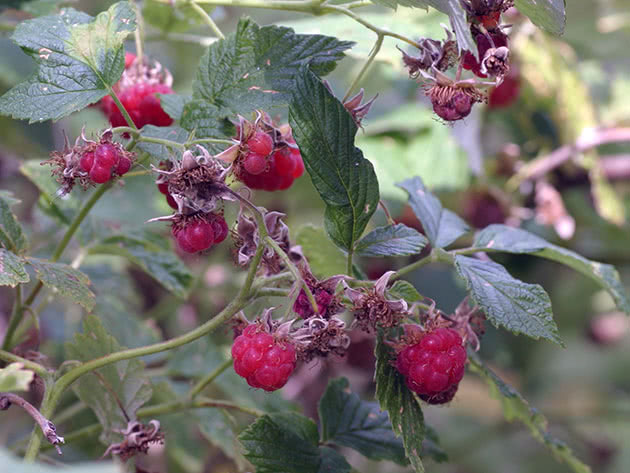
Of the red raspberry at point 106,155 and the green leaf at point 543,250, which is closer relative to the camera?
the red raspberry at point 106,155

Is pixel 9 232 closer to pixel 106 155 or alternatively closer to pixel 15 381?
pixel 106 155

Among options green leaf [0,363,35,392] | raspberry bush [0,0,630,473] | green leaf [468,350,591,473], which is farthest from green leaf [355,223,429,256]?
green leaf [0,363,35,392]

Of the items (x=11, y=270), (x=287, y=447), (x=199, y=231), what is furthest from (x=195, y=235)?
(x=287, y=447)

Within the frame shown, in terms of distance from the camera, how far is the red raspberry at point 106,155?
2.70 feet

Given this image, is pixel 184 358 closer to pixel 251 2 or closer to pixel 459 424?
pixel 251 2

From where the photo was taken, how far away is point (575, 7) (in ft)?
7.96

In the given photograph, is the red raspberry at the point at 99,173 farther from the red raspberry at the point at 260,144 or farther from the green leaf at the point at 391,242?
the green leaf at the point at 391,242

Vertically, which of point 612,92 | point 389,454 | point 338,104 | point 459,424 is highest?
point 338,104

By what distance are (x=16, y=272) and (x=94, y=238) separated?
0.48 meters

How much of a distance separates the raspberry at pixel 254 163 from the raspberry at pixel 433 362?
0.91 ft

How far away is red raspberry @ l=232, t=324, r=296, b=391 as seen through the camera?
80 centimetres

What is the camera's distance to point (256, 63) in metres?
0.93

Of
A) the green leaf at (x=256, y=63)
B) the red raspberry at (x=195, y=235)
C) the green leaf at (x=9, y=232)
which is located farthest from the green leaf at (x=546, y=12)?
the green leaf at (x=9, y=232)

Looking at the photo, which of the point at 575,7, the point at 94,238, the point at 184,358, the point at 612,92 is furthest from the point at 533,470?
the point at 94,238
